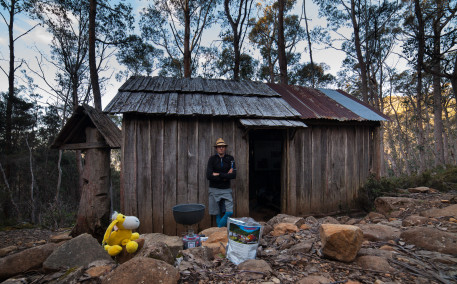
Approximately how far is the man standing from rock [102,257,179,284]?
2.50 m

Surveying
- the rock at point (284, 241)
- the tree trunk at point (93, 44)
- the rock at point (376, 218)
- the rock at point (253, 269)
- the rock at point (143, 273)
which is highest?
the tree trunk at point (93, 44)

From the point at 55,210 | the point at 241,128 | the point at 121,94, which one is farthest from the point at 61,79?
the point at 241,128

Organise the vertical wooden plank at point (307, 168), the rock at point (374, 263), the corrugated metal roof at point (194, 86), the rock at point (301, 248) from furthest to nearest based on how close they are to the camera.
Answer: the vertical wooden plank at point (307, 168) → the corrugated metal roof at point (194, 86) → the rock at point (301, 248) → the rock at point (374, 263)

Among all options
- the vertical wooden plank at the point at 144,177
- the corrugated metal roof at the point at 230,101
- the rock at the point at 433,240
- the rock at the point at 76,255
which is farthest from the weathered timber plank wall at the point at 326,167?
the rock at the point at 76,255

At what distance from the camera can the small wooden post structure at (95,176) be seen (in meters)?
4.32

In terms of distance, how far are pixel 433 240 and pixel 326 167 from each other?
3351mm

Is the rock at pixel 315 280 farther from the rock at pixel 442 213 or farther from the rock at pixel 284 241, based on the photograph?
the rock at pixel 442 213

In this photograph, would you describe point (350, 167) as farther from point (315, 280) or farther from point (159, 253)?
point (159, 253)

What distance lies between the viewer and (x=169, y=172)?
5145mm

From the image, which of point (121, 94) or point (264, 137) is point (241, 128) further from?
point (264, 137)

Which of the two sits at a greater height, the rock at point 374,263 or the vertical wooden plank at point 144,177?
the vertical wooden plank at point 144,177

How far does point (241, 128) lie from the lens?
5559 mm

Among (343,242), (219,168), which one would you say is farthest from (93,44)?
(343,242)

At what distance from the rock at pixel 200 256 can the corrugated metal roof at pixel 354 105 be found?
5.61m
